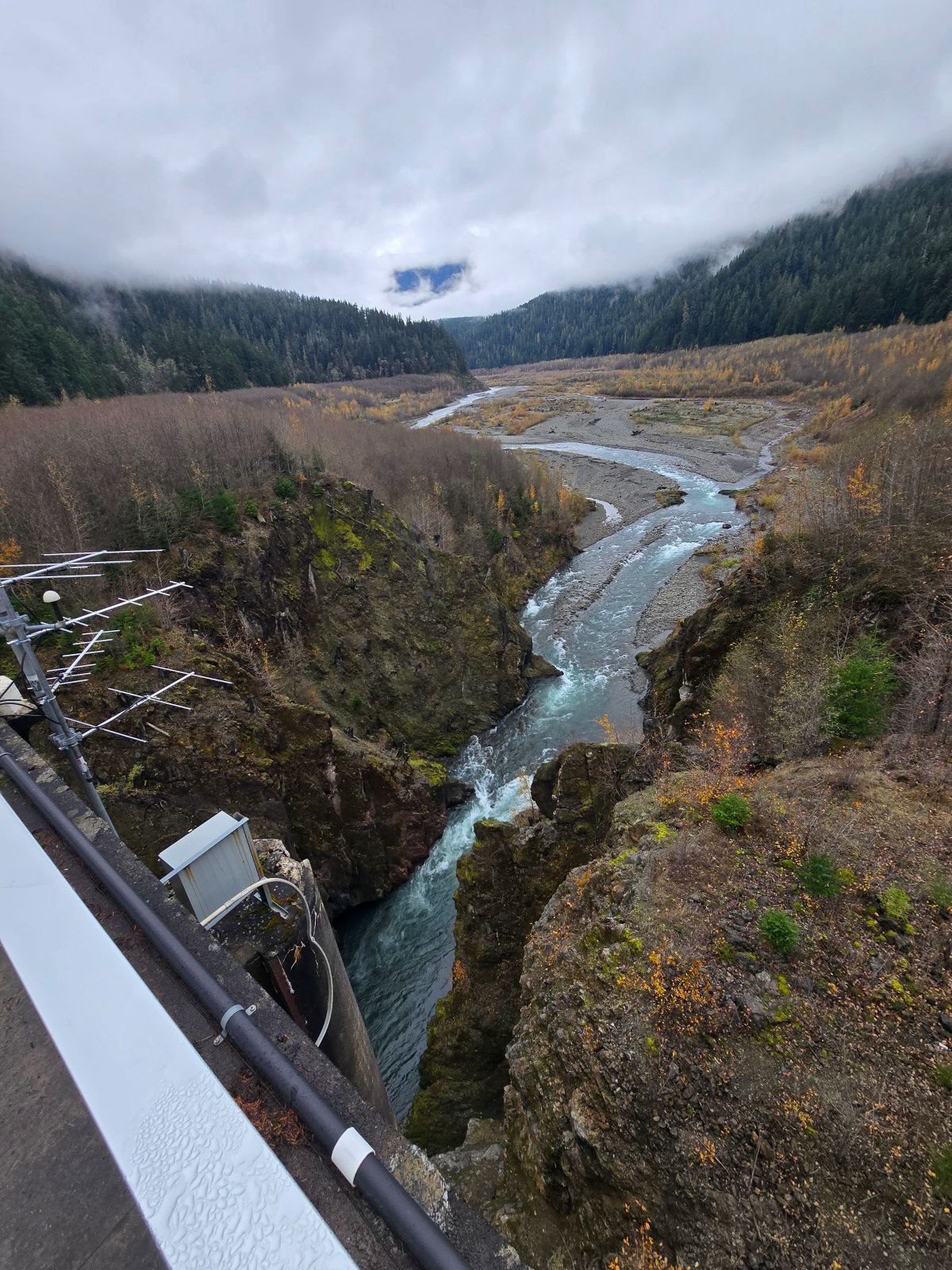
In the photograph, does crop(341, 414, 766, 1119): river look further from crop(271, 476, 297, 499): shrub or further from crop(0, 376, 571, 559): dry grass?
crop(271, 476, 297, 499): shrub

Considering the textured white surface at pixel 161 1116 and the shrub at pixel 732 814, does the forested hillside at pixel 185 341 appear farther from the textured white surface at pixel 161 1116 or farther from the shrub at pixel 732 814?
the shrub at pixel 732 814

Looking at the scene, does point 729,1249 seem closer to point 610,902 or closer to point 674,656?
point 610,902

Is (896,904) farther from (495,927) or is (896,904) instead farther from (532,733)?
(532,733)

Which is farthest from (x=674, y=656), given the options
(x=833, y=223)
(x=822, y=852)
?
(x=833, y=223)

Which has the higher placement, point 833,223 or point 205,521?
point 833,223

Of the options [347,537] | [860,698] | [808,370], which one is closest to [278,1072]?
[860,698]

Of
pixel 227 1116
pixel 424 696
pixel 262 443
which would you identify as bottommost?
pixel 424 696
